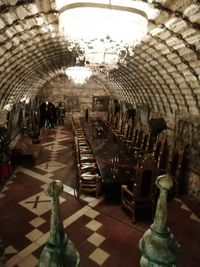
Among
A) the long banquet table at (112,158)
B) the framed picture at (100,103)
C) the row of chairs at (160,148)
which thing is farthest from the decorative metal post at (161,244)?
the framed picture at (100,103)

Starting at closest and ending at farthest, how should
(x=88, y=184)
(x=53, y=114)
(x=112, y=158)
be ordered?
(x=88, y=184) → (x=112, y=158) → (x=53, y=114)

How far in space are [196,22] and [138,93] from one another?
780 cm

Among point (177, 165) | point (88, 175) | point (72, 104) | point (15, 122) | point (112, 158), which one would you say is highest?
point (72, 104)

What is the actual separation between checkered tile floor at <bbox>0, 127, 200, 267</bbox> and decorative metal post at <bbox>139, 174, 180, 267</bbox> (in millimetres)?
3949

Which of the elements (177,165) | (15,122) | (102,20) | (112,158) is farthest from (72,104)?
(102,20)

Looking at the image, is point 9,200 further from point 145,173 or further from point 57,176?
point 145,173

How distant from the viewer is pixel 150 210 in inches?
241

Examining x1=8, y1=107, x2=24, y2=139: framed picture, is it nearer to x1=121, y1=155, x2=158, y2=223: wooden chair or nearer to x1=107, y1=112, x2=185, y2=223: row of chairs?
x1=107, y1=112, x2=185, y2=223: row of chairs

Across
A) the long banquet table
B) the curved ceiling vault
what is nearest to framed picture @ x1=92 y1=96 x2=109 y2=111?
the long banquet table

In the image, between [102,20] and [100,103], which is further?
[100,103]

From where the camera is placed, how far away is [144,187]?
19.1 feet

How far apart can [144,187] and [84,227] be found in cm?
180

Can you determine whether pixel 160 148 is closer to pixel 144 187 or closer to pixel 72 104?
pixel 144 187

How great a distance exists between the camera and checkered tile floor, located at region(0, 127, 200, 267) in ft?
15.2
